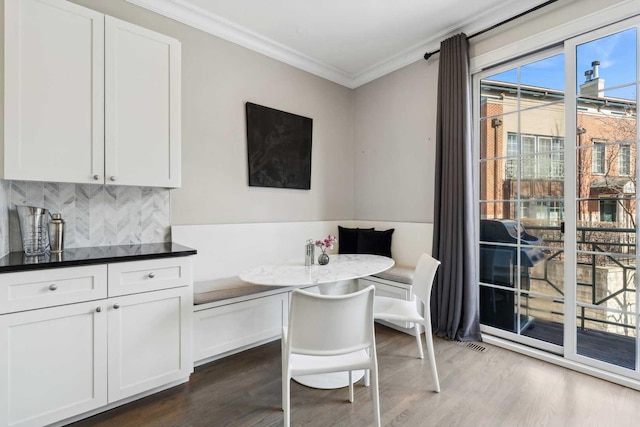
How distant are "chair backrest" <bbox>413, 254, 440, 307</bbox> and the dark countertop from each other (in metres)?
1.60

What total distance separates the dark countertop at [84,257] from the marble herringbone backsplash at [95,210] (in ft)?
0.37

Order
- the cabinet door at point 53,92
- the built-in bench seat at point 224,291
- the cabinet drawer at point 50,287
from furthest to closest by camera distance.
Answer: the built-in bench seat at point 224,291 → the cabinet door at point 53,92 → the cabinet drawer at point 50,287

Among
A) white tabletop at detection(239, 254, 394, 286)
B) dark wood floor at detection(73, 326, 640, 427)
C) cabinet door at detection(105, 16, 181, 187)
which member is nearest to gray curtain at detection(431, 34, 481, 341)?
dark wood floor at detection(73, 326, 640, 427)

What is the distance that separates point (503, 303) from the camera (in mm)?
2709

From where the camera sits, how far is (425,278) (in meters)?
2.08

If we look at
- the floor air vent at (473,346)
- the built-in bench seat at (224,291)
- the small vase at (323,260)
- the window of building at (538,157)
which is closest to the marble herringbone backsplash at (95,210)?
the built-in bench seat at (224,291)

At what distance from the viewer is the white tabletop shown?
1875 mm

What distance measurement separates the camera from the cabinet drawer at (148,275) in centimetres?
176

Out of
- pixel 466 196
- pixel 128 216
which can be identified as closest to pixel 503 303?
pixel 466 196

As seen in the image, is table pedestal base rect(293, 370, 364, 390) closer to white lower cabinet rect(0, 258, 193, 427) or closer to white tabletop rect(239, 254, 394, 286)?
white tabletop rect(239, 254, 394, 286)

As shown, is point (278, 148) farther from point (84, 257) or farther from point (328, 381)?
point (328, 381)

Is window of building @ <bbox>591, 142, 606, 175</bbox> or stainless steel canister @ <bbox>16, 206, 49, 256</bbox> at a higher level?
window of building @ <bbox>591, 142, 606, 175</bbox>

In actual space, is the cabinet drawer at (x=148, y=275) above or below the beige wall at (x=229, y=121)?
below

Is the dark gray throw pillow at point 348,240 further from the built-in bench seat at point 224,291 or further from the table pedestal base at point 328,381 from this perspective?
the table pedestal base at point 328,381
